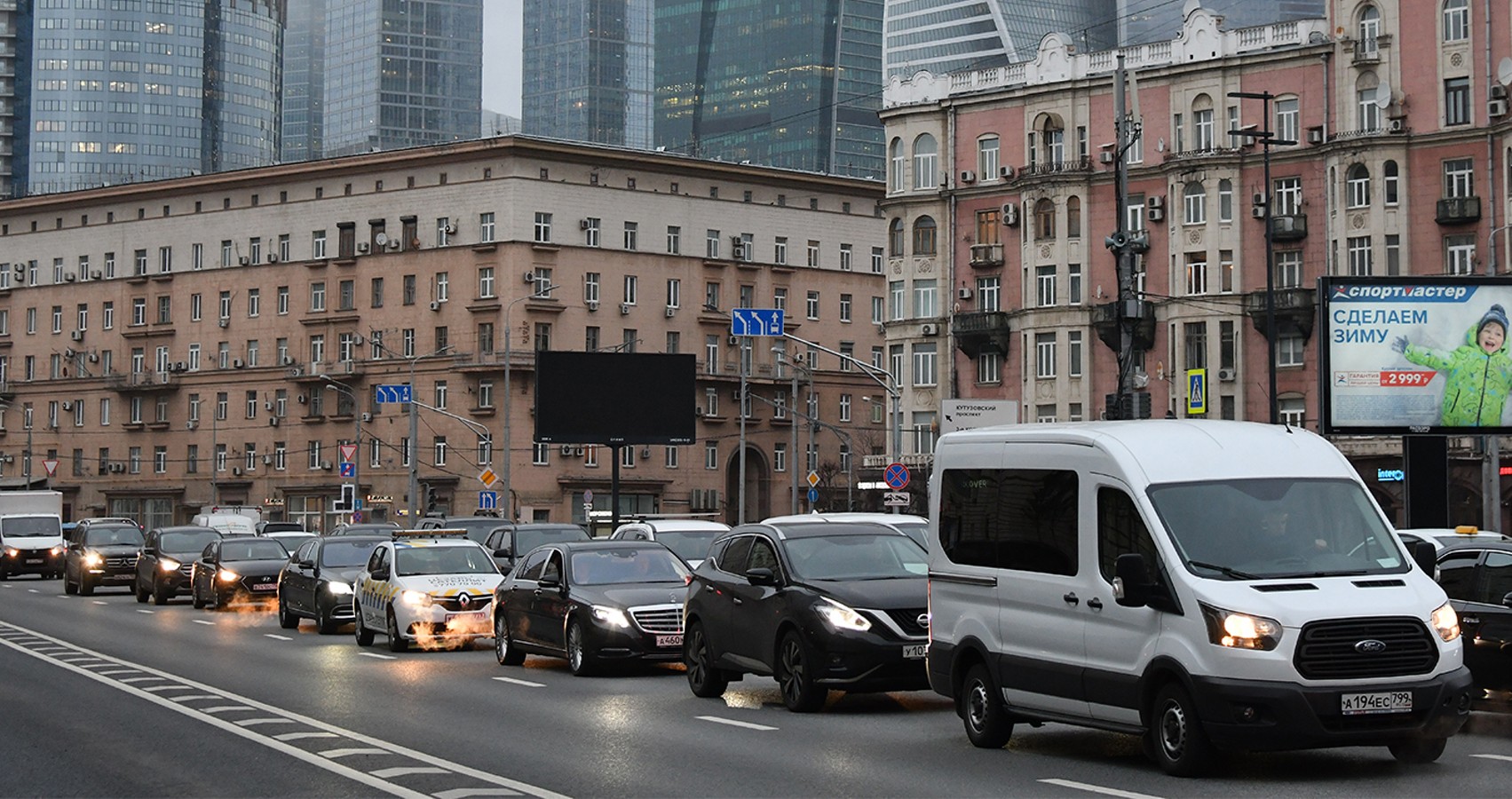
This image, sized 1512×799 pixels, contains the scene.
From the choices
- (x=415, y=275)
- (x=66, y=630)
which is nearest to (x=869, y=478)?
(x=415, y=275)

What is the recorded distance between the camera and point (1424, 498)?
27.7 meters

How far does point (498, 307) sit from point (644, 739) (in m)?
80.6

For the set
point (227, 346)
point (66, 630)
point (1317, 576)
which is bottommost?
point (66, 630)

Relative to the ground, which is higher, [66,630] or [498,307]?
[498,307]

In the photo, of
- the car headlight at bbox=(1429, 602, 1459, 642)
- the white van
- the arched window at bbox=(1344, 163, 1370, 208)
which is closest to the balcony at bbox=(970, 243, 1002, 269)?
the arched window at bbox=(1344, 163, 1370, 208)

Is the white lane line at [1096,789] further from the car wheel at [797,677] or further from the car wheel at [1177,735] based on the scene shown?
the car wheel at [797,677]

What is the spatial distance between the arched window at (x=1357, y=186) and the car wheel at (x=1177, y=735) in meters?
60.6

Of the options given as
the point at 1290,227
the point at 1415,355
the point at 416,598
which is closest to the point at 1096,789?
the point at 416,598

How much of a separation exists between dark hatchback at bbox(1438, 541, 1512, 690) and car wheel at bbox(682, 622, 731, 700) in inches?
265

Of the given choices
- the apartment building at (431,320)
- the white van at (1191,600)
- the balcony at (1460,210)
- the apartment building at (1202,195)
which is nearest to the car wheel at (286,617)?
the white van at (1191,600)

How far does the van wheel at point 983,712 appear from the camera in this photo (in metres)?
14.0

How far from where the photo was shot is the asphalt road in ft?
39.4

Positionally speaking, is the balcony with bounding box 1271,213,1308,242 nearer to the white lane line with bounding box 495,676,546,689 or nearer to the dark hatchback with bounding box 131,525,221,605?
the dark hatchback with bounding box 131,525,221,605

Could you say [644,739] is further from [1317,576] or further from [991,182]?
[991,182]
